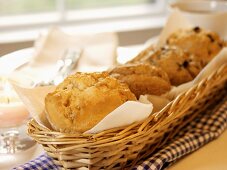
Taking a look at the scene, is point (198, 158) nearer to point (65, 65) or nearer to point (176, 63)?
point (176, 63)

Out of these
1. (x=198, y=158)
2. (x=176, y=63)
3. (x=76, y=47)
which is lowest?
(x=198, y=158)

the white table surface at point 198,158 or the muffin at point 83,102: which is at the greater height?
the muffin at point 83,102

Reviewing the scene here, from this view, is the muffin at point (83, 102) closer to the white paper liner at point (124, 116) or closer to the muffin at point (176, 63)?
the white paper liner at point (124, 116)

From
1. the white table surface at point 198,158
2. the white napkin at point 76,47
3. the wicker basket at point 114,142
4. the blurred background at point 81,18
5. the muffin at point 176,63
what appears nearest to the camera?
the wicker basket at point 114,142

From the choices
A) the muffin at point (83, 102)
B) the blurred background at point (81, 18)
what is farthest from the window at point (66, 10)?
the muffin at point (83, 102)

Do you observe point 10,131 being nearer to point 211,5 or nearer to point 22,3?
point 211,5

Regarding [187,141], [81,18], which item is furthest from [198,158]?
[81,18]

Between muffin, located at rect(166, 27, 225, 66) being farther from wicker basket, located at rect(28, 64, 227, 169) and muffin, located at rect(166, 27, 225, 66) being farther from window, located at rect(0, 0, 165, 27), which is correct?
window, located at rect(0, 0, 165, 27)
